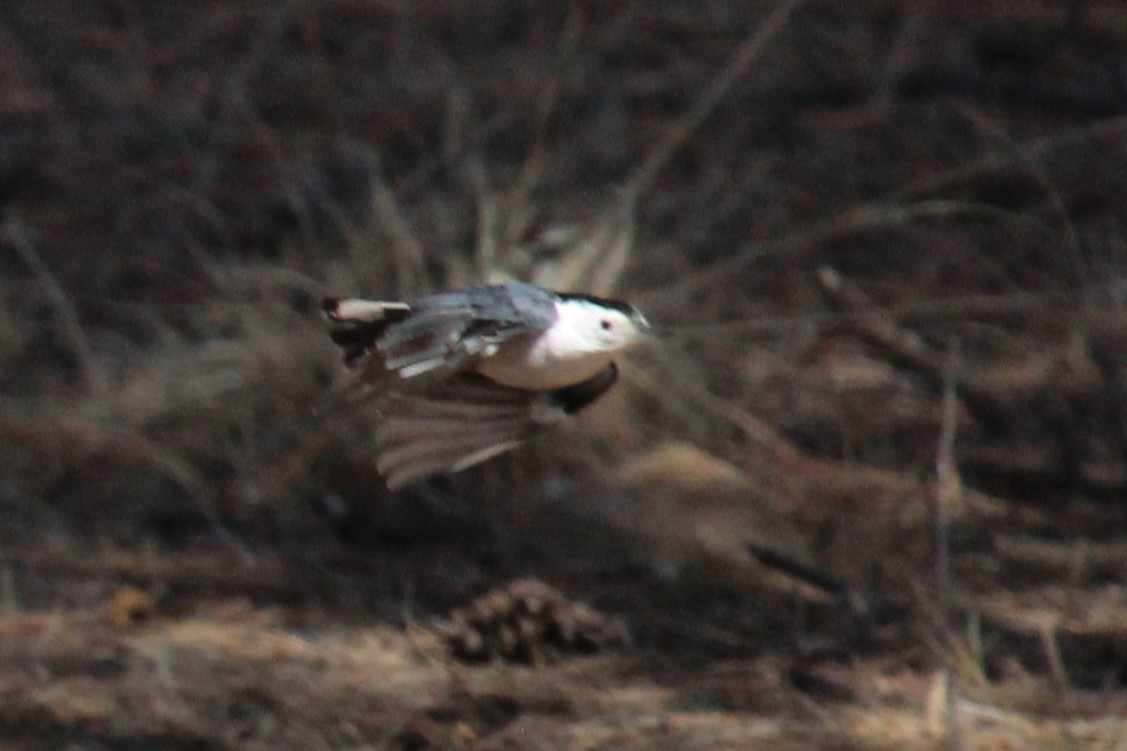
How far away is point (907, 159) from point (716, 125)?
1.87 feet

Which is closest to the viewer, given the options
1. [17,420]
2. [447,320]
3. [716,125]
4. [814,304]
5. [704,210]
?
[447,320]

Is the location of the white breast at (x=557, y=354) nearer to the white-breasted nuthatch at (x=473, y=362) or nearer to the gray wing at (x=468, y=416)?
the white-breasted nuthatch at (x=473, y=362)

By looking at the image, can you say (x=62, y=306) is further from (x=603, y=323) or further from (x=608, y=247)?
(x=603, y=323)

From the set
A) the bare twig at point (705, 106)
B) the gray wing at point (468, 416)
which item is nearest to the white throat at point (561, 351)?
the gray wing at point (468, 416)

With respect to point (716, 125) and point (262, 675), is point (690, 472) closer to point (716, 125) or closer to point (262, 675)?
point (262, 675)

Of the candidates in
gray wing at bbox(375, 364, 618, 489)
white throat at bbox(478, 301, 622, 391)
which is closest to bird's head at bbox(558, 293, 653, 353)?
white throat at bbox(478, 301, 622, 391)

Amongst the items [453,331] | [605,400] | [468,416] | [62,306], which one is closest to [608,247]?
[605,400]

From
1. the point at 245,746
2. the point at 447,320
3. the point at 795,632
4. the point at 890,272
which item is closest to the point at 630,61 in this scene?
the point at 890,272

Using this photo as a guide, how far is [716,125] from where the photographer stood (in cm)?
584

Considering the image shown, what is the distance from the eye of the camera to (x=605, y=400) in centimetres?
419

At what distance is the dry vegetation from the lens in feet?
Result: 11.1

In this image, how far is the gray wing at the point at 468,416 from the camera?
249cm

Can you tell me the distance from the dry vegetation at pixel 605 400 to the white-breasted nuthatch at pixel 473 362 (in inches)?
24.9

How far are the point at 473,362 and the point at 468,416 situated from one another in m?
0.26
